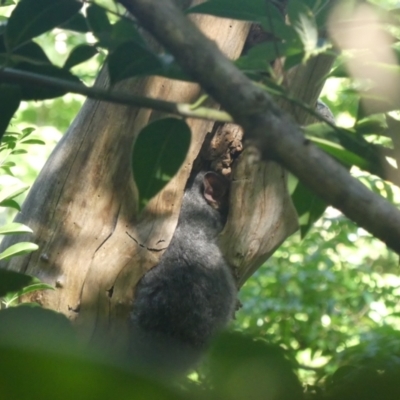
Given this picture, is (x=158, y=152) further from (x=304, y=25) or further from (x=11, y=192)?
(x=11, y=192)

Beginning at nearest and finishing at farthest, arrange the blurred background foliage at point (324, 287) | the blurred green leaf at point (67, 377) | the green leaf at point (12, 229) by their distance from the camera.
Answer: the blurred green leaf at point (67, 377)
the green leaf at point (12, 229)
the blurred background foliage at point (324, 287)

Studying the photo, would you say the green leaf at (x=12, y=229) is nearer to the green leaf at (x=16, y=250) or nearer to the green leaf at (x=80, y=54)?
the green leaf at (x=16, y=250)

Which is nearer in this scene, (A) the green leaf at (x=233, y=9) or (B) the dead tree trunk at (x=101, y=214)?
(A) the green leaf at (x=233, y=9)

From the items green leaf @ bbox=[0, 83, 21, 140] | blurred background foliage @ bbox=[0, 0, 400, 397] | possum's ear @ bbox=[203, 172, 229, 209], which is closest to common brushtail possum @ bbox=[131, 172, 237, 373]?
possum's ear @ bbox=[203, 172, 229, 209]

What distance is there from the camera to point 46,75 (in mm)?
694

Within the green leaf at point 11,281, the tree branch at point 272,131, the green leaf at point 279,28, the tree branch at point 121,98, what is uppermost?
the green leaf at point 279,28

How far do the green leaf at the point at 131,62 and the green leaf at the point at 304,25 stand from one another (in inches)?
5.5

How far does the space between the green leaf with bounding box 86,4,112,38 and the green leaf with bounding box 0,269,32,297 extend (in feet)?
0.94

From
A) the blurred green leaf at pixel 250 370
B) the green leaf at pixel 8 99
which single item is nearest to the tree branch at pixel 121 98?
the green leaf at pixel 8 99

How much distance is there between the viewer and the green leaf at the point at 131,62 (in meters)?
0.65

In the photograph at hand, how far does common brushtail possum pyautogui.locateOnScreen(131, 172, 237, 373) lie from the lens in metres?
1.79

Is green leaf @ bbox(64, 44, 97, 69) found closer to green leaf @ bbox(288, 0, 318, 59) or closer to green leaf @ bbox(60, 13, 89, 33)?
green leaf @ bbox(60, 13, 89, 33)

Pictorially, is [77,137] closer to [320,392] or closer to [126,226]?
[126,226]

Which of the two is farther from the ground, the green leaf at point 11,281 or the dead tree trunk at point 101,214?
the dead tree trunk at point 101,214
